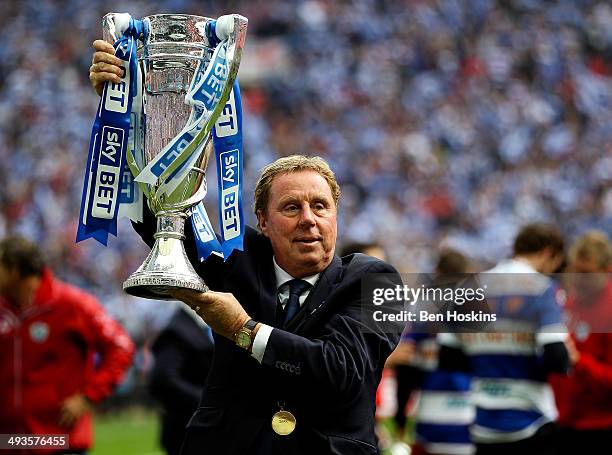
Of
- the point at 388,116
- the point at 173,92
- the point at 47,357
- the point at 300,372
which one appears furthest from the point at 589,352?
the point at 388,116

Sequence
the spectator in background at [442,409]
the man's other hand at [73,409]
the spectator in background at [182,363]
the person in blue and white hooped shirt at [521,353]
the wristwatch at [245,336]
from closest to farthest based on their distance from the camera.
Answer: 1. the wristwatch at [245,336]
2. the person in blue and white hooped shirt at [521,353]
3. the man's other hand at [73,409]
4. the spectator in background at [182,363]
5. the spectator in background at [442,409]

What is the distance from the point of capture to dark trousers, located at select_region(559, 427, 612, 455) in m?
6.28

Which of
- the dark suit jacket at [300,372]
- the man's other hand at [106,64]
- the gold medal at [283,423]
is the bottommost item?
the gold medal at [283,423]

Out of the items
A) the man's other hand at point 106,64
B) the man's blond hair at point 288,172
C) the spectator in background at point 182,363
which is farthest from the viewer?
the spectator in background at point 182,363

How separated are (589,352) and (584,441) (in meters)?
0.51

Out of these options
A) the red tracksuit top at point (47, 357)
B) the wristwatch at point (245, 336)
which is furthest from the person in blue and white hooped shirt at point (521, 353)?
the wristwatch at point (245, 336)

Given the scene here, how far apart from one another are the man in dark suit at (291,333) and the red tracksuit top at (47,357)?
2852 mm

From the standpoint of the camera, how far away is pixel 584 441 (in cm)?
636

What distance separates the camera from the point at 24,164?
22.0m

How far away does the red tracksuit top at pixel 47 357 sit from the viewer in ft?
20.0

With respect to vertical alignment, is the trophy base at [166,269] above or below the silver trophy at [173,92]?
below

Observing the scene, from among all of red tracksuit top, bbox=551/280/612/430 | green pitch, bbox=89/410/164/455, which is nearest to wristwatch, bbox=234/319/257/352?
red tracksuit top, bbox=551/280/612/430

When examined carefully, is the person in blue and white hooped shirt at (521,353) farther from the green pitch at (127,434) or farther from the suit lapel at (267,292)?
the green pitch at (127,434)

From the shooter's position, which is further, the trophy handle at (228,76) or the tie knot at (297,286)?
the tie knot at (297,286)
